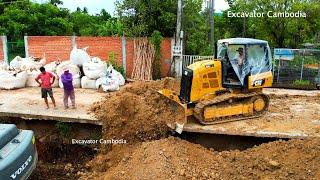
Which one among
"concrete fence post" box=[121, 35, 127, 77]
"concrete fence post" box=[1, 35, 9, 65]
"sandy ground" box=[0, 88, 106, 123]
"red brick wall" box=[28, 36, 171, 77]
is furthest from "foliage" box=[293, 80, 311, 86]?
"concrete fence post" box=[1, 35, 9, 65]

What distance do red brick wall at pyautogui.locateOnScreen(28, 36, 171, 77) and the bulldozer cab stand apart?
20.4 ft

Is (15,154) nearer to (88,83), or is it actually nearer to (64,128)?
(64,128)

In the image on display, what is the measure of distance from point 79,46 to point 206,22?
23.2 ft

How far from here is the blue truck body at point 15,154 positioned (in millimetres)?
5298

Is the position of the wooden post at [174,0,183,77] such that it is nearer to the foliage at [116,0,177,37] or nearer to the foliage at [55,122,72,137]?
the foliage at [116,0,177,37]

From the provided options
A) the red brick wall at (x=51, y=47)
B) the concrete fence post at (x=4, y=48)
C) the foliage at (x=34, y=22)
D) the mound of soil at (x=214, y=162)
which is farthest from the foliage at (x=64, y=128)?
the foliage at (x=34, y=22)

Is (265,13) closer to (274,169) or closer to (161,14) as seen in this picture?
(161,14)

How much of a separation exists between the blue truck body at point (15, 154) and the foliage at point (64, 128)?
10.6 ft

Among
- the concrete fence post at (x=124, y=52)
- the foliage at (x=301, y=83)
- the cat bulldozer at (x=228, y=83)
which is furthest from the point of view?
the concrete fence post at (x=124, y=52)

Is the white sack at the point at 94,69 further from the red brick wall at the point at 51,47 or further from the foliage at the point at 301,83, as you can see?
the foliage at the point at 301,83

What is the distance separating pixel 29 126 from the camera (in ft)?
33.4

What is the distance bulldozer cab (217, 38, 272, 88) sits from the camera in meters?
9.34

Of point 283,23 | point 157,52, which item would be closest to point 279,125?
point 157,52

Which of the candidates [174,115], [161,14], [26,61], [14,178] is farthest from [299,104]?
[26,61]
